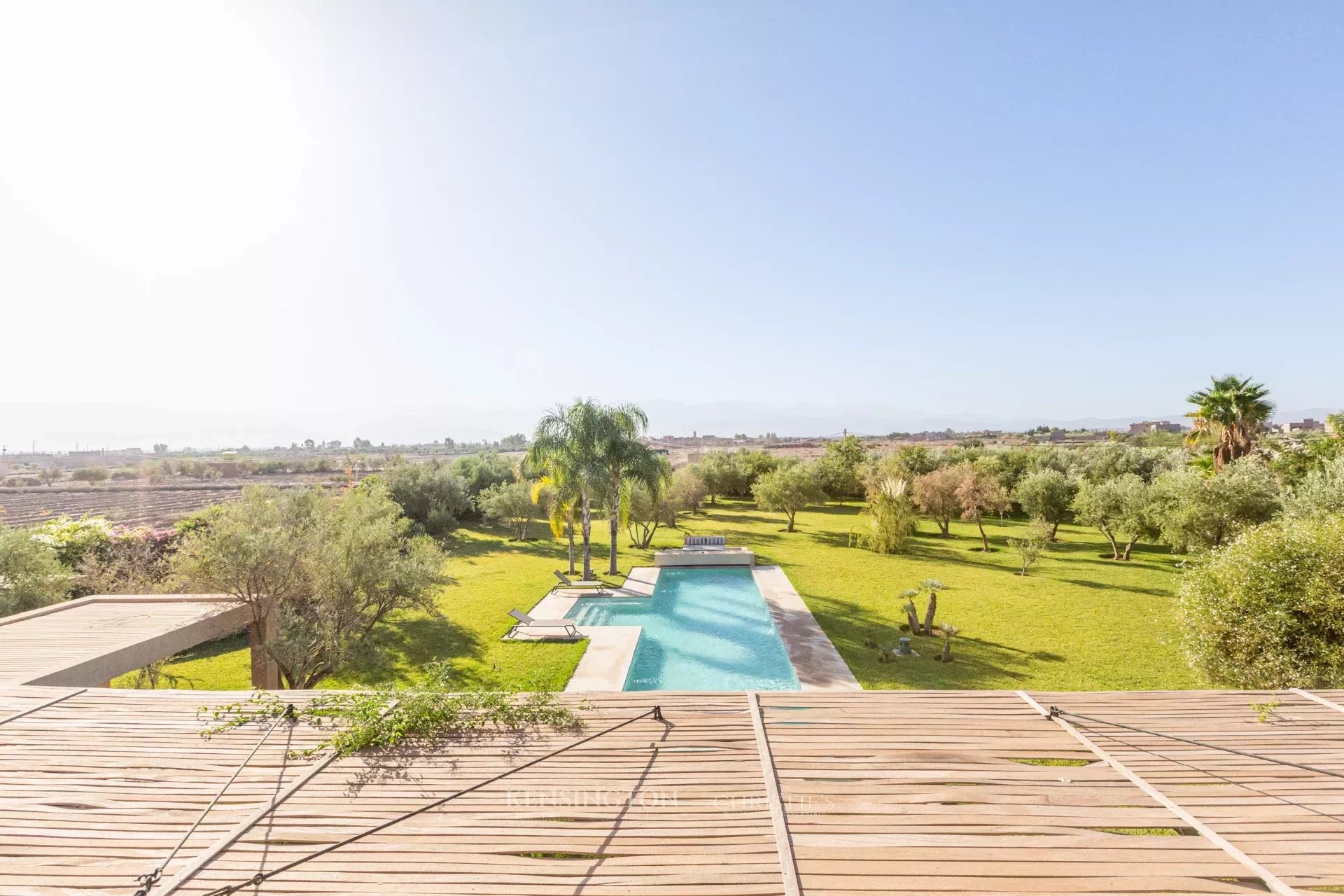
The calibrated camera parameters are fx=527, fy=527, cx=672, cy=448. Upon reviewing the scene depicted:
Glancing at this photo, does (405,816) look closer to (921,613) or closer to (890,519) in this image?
(921,613)

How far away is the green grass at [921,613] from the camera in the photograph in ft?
32.8

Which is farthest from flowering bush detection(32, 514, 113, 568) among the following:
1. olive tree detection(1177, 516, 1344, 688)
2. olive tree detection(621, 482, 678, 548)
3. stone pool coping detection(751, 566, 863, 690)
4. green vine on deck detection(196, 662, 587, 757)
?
olive tree detection(1177, 516, 1344, 688)

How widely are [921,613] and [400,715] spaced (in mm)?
12903

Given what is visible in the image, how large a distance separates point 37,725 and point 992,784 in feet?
24.5

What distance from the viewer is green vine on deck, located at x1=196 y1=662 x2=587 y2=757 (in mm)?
4031

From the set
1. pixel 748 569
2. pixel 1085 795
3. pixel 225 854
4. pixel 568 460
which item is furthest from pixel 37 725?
pixel 748 569

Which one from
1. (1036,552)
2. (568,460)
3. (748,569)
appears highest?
(568,460)

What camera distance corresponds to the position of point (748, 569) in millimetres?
18938

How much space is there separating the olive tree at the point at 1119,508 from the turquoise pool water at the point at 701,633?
13.5 m

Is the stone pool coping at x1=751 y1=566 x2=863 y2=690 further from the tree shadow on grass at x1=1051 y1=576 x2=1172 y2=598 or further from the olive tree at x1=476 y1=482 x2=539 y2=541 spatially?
the olive tree at x1=476 y1=482 x2=539 y2=541

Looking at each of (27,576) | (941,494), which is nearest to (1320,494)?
(941,494)

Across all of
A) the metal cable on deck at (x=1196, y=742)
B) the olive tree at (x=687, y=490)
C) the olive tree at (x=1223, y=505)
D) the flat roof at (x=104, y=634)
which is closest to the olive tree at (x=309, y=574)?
the flat roof at (x=104, y=634)

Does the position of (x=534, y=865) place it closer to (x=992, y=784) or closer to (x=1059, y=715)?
(x=992, y=784)

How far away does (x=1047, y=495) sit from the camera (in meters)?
23.0
